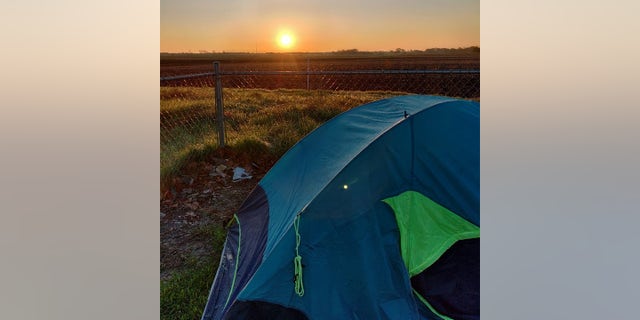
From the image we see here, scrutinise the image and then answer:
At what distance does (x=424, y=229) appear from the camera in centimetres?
110

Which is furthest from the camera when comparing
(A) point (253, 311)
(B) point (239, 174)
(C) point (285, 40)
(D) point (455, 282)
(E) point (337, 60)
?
(B) point (239, 174)

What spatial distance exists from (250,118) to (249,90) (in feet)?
0.52

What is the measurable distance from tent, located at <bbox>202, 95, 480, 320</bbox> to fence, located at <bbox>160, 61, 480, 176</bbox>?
0.52 meters

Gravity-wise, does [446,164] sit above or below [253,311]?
above

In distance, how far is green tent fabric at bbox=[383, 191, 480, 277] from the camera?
41.8 inches

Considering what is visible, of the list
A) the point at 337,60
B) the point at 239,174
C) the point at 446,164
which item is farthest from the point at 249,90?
the point at 446,164

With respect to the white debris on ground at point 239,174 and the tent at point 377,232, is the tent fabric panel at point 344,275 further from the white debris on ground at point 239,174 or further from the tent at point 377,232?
the white debris on ground at point 239,174

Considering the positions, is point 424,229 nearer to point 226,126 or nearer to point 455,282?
point 455,282

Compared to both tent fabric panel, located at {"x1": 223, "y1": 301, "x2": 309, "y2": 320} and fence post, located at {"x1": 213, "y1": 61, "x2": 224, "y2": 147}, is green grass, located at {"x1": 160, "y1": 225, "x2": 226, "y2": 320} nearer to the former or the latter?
tent fabric panel, located at {"x1": 223, "y1": 301, "x2": 309, "y2": 320}

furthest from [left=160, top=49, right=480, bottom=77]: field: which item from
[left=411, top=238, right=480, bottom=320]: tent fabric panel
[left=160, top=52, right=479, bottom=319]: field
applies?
[left=411, top=238, right=480, bottom=320]: tent fabric panel
